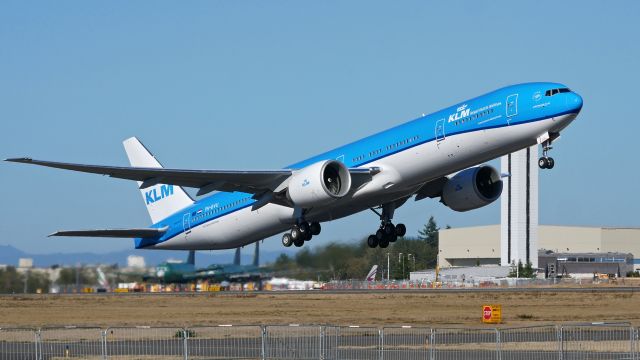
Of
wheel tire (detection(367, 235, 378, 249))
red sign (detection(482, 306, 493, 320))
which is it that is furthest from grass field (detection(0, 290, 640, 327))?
wheel tire (detection(367, 235, 378, 249))

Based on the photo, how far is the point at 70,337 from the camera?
32.2 meters

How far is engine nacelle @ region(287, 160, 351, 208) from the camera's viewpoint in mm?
37531

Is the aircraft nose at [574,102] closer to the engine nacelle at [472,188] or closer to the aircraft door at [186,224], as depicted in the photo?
the engine nacelle at [472,188]

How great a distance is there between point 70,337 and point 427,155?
13.7 m

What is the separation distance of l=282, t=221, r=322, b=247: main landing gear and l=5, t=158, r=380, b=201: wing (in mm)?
1200

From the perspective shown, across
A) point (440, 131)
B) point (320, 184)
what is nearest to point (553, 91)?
point (440, 131)

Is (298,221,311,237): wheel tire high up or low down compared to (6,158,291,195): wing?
down

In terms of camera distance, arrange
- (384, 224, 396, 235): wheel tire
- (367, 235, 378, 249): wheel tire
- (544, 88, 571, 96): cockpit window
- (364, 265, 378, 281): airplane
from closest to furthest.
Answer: (544, 88, 571, 96): cockpit window → (384, 224, 396, 235): wheel tire → (367, 235, 378, 249): wheel tire → (364, 265, 378, 281): airplane

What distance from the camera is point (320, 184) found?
3741cm

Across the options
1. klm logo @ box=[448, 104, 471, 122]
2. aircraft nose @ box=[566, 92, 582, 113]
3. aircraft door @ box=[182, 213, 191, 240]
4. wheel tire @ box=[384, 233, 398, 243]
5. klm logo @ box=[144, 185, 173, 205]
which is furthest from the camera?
klm logo @ box=[144, 185, 173, 205]

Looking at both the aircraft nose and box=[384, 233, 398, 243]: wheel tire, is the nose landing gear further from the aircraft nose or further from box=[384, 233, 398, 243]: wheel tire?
box=[384, 233, 398, 243]: wheel tire

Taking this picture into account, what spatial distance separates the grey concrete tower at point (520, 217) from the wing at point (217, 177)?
2735 inches

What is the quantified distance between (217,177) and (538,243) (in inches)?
3352

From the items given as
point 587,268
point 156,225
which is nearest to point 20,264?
point 156,225
